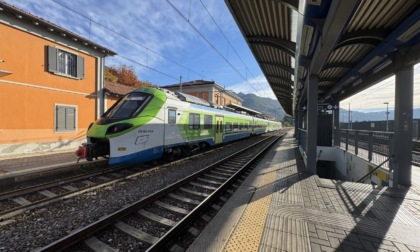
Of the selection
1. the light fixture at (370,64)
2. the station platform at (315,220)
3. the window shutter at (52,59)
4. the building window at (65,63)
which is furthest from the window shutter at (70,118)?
the light fixture at (370,64)

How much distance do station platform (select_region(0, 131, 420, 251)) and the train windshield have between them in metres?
4.26

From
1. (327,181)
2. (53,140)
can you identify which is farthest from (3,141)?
(327,181)

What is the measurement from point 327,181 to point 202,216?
428 cm

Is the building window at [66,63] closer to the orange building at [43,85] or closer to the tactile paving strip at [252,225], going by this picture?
the orange building at [43,85]

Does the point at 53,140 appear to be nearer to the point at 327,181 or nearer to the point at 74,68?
the point at 74,68

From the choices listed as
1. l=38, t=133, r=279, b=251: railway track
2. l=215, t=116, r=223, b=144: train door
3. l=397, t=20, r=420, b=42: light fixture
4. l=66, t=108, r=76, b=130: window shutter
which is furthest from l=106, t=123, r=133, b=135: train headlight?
l=66, t=108, r=76, b=130: window shutter

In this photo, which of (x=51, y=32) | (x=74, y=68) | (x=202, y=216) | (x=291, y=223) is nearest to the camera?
(x=291, y=223)

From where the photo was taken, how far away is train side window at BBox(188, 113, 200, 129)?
31.0 ft

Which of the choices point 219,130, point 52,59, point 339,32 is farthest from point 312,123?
point 52,59

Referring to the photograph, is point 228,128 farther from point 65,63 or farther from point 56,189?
point 65,63

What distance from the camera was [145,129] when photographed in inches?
266

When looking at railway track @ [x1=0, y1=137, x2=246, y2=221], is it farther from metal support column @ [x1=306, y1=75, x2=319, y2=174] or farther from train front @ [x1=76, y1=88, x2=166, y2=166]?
metal support column @ [x1=306, y1=75, x2=319, y2=174]

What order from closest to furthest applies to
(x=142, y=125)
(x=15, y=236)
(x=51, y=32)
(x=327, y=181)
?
1. (x=15, y=236)
2. (x=327, y=181)
3. (x=142, y=125)
4. (x=51, y=32)

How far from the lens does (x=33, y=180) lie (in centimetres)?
633
